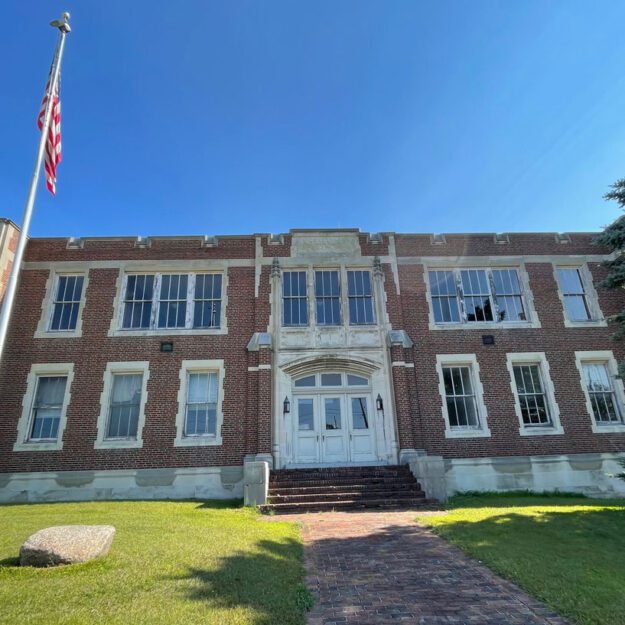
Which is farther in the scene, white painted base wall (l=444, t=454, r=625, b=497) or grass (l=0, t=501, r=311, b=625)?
white painted base wall (l=444, t=454, r=625, b=497)

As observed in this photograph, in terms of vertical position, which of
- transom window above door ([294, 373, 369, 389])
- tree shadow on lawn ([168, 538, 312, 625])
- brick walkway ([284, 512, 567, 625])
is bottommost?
brick walkway ([284, 512, 567, 625])

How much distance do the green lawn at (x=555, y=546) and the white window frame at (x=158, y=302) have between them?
921 cm

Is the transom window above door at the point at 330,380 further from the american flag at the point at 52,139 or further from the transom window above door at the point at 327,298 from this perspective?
the american flag at the point at 52,139

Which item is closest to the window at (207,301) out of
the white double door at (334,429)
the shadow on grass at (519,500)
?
the white double door at (334,429)

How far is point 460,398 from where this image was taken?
14.2m

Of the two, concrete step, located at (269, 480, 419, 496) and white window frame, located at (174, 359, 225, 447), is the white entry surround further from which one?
white window frame, located at (174, 359, 225, 447)

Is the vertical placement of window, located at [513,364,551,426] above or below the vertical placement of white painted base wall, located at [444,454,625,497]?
above

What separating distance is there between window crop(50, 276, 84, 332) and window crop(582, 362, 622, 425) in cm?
1804

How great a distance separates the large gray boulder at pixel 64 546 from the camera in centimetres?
509

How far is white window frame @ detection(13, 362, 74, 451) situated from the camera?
12.9 meters

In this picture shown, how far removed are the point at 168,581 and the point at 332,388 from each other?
31.9 feet

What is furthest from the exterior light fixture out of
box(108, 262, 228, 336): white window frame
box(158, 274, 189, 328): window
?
box(158, 274, 189, 328): window

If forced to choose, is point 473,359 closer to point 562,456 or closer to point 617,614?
point 562,456

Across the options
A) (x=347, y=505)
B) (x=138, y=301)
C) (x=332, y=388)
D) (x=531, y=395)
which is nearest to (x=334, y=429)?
(x=332, y=388)
